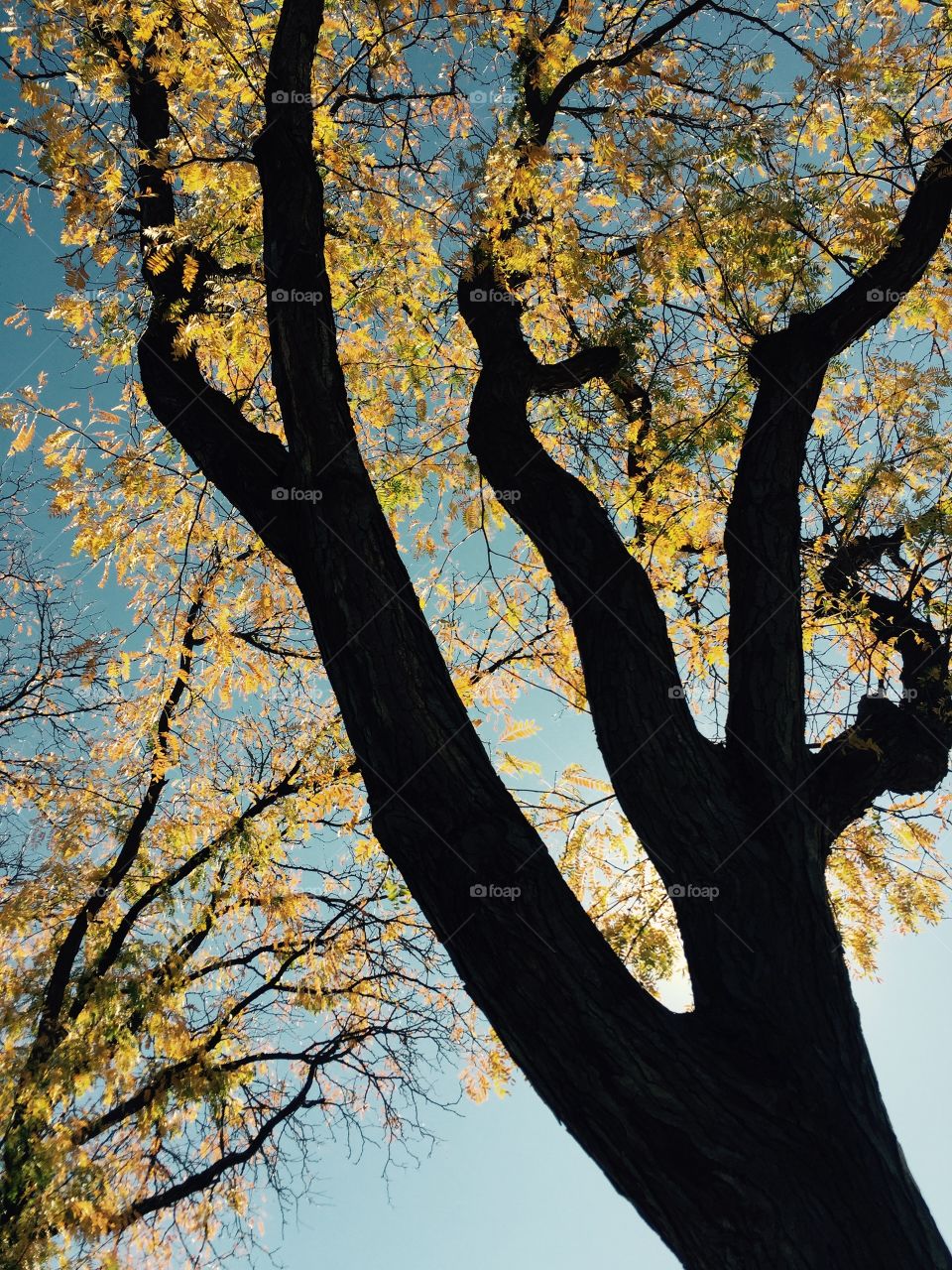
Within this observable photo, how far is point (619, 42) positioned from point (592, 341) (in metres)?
1.86

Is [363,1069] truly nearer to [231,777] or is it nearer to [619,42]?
[231,777]

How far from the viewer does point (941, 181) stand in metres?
3.87

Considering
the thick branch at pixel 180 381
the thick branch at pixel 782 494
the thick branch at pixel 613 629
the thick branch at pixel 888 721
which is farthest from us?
the thick branch at pixel 888 721

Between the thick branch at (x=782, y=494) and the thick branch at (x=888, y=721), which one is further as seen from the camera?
the thick branch at (x=888, y=721)

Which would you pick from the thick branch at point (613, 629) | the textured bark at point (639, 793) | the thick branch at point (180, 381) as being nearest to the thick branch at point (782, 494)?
the textured bark at point (639, 793)

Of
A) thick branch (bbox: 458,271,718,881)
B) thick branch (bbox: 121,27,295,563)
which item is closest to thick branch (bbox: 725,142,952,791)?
thick branch (bbox: 458,271,718,881)

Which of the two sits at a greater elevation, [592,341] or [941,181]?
[592,341]

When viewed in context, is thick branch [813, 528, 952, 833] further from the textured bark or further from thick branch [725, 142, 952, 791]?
thick branch [725, 142, 952, 791]

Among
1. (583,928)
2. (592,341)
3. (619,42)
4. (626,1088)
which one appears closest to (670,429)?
(592,341)

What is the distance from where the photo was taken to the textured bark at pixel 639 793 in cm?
263

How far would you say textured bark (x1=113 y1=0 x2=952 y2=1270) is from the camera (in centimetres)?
263

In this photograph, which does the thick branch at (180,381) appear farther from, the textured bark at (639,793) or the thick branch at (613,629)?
the thick branch at (613,629)

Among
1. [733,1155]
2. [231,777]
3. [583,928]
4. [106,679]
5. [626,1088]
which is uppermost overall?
[106,679]

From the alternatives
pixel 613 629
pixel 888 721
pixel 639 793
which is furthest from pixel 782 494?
pixel 639 793
